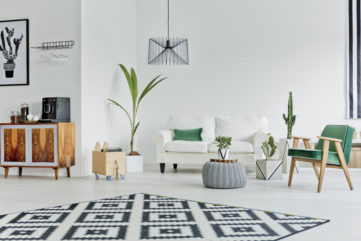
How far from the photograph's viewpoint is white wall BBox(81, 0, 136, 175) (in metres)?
6.14

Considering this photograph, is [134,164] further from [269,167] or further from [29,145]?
[269,167]

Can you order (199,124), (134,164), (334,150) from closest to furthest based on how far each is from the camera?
(334,150) < (134,164) < (199,124)

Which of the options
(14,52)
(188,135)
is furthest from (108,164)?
(14,52)

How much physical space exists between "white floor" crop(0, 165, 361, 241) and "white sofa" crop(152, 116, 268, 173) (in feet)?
0.80

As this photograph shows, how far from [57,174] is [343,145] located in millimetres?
3459

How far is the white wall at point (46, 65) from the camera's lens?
6.04m

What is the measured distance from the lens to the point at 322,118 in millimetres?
7074

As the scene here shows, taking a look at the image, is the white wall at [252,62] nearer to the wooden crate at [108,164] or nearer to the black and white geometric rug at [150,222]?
the wooden crate at [108,164]

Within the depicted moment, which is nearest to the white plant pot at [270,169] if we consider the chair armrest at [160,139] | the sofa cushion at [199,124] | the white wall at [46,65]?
the sofa cushion at [199,124]

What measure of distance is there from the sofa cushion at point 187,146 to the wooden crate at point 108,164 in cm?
77

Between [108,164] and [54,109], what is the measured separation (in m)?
1.02

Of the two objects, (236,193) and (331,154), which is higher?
(331,154)

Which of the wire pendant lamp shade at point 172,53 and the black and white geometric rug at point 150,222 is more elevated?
the wire pendant lamp shade at point 172,53

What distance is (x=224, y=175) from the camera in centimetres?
481
